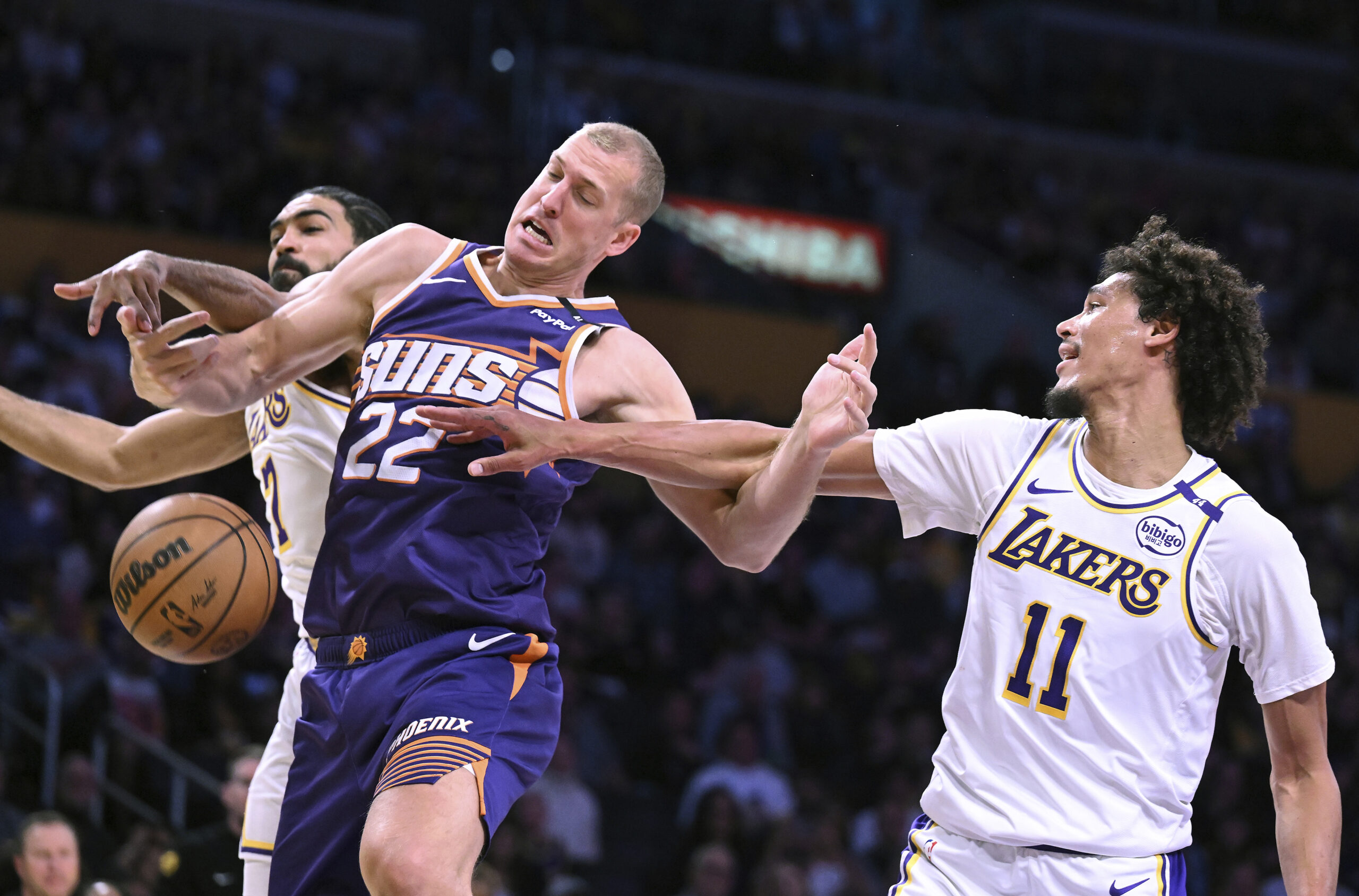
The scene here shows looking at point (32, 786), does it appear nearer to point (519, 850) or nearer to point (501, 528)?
point (519, 850)

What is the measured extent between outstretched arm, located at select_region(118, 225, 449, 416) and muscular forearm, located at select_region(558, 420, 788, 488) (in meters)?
0.73

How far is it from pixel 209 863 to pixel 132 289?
4651 mm

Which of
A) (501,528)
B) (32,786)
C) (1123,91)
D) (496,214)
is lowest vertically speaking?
(32,786)

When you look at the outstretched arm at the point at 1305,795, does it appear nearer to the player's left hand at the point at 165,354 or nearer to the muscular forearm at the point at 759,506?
the muscular forearm at the point at 759,506

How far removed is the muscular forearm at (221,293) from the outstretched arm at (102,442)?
83 cm

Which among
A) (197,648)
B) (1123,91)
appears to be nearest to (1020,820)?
(197,648)

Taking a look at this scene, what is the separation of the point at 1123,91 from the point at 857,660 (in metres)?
12.5

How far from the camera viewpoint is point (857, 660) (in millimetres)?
12438

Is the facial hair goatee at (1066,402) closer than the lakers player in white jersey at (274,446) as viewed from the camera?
Yes

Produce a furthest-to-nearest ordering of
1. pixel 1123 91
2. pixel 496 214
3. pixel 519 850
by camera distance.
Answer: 1. pixel 1123 91
2. pixel 496 214
3. pixel 519 850

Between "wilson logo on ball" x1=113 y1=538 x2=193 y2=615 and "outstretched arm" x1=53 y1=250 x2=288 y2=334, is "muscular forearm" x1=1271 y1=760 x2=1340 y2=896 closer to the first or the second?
"outstretched arm" x1=53 y1=250 x2=288 y2=334

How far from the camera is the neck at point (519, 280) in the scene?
13.5 ft

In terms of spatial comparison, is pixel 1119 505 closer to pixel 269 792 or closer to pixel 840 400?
pixel 840 400

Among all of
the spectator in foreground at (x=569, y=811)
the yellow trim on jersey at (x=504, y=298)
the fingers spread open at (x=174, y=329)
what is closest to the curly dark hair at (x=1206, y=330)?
the yellow trim on jersey at (x=504, y=298)
